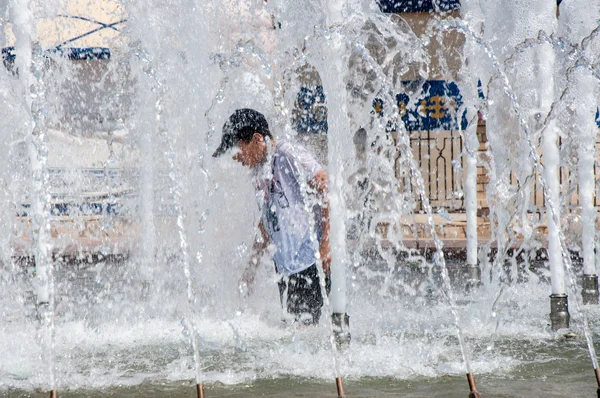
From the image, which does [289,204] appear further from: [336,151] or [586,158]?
[586,158]

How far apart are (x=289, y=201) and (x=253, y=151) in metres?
0.34

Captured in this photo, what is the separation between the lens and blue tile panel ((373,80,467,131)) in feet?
42.3

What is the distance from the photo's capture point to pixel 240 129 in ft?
15.4

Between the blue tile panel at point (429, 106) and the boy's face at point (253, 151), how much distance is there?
8.32 meters

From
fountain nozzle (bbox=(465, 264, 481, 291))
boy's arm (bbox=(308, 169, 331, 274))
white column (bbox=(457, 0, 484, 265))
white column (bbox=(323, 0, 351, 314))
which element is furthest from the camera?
white column (bbox=(457, 0, 484, 265))

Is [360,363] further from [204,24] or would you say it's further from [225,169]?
[204,24]

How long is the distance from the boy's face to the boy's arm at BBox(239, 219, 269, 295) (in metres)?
0.41

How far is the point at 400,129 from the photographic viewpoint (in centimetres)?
448

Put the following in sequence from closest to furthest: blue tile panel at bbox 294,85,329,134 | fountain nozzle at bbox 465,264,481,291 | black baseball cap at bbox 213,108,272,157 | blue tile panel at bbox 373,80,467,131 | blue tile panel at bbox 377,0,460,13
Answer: black baseball cap at bbox 213,108,272,157
fountain nozzle at bbox 465,264,481,291
blue tile panel at bbox 377,0,460,13
blue tile panel at bbox 294,85,329,134
blue tile panel at bbox 373,80,467,131

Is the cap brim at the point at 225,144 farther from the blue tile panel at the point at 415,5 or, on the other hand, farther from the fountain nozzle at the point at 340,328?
the blue tile panel at the point at 415,5

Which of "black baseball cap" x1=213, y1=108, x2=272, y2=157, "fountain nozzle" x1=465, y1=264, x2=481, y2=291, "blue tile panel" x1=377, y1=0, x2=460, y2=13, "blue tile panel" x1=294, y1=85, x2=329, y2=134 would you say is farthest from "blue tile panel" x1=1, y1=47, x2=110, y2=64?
"black baseball cap" x1=213, y1=108, x2=272, y2=157

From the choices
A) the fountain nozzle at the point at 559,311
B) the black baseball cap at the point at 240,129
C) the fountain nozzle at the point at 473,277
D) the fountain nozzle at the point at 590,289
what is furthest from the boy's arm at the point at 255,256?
the fountain nozzle at the point at 473,277

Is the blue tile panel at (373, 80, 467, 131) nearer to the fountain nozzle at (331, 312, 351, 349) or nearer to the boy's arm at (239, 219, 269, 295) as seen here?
the boy's arm at (239, 219, 269, 295)

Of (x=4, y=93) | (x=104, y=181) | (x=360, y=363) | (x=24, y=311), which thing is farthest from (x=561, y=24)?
(x=104, y=181)
